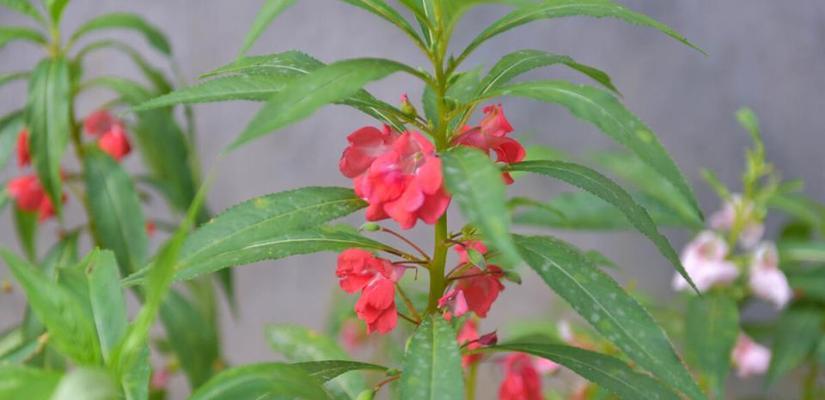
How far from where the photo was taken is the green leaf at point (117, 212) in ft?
3.81

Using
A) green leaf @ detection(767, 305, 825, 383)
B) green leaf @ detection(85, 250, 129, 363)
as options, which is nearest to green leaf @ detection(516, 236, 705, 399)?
green leaf @ detection(85, 250, 129, 363)

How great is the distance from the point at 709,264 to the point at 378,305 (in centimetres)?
83

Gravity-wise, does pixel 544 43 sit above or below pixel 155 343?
above

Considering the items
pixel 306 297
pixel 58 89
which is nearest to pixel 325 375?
pixel 58 89

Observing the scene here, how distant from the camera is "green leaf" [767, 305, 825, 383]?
4.63ft

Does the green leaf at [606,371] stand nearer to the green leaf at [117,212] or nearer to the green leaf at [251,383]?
the green leaf at [251,383]

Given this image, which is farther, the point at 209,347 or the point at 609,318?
the point at 209,347

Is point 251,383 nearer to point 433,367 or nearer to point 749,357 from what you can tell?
point 433,367

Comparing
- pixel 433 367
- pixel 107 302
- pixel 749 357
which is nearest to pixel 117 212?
pixel 107 302

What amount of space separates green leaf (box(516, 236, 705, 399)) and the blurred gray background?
973 mm

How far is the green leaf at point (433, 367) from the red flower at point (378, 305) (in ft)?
0.12

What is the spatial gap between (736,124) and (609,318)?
1.16 m

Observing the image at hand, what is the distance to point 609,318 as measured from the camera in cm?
64

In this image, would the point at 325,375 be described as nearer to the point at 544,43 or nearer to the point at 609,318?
the point at 609,318
